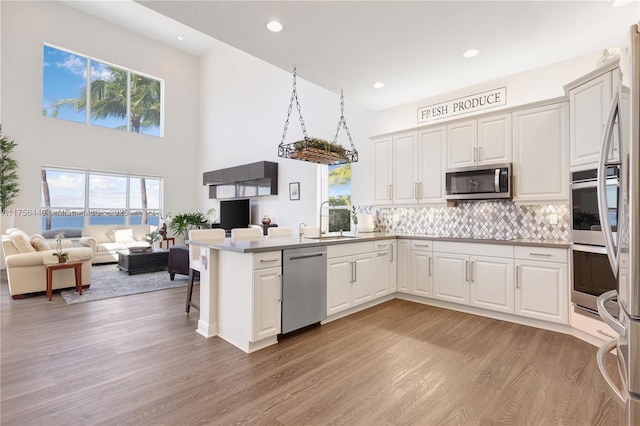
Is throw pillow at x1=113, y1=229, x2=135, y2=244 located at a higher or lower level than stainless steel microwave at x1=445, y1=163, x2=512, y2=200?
lower

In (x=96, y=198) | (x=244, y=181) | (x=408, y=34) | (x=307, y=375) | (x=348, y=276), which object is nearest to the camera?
(x=307, y=375)

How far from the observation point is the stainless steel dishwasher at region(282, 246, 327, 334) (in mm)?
2918

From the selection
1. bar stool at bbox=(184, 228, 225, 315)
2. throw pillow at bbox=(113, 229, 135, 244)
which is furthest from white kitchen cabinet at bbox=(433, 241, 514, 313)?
throw pillow at bbox=(113, 229, 135, 244)

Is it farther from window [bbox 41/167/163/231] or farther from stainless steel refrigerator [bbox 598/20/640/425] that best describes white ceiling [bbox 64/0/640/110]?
window [bbox 41/167/163/231]

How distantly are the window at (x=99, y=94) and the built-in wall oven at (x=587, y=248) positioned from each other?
32.2ft

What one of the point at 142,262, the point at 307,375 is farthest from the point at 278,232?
the point at 142,262

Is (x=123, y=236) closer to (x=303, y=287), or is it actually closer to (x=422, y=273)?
(x=303, y=287)

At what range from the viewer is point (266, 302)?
275cm

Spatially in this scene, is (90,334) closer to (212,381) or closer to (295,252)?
(212,381)

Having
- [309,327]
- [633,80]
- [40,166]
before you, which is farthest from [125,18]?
[633,80]

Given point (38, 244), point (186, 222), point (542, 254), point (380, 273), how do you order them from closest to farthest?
1. point (542, 254)
2. point (380, 273)
3. point (38, 244)
4. point (186, 222)

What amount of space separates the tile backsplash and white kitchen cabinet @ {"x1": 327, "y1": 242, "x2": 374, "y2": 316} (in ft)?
4.03

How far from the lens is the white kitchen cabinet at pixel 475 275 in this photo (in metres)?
3.42

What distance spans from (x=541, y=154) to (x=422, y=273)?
1.94 meters
